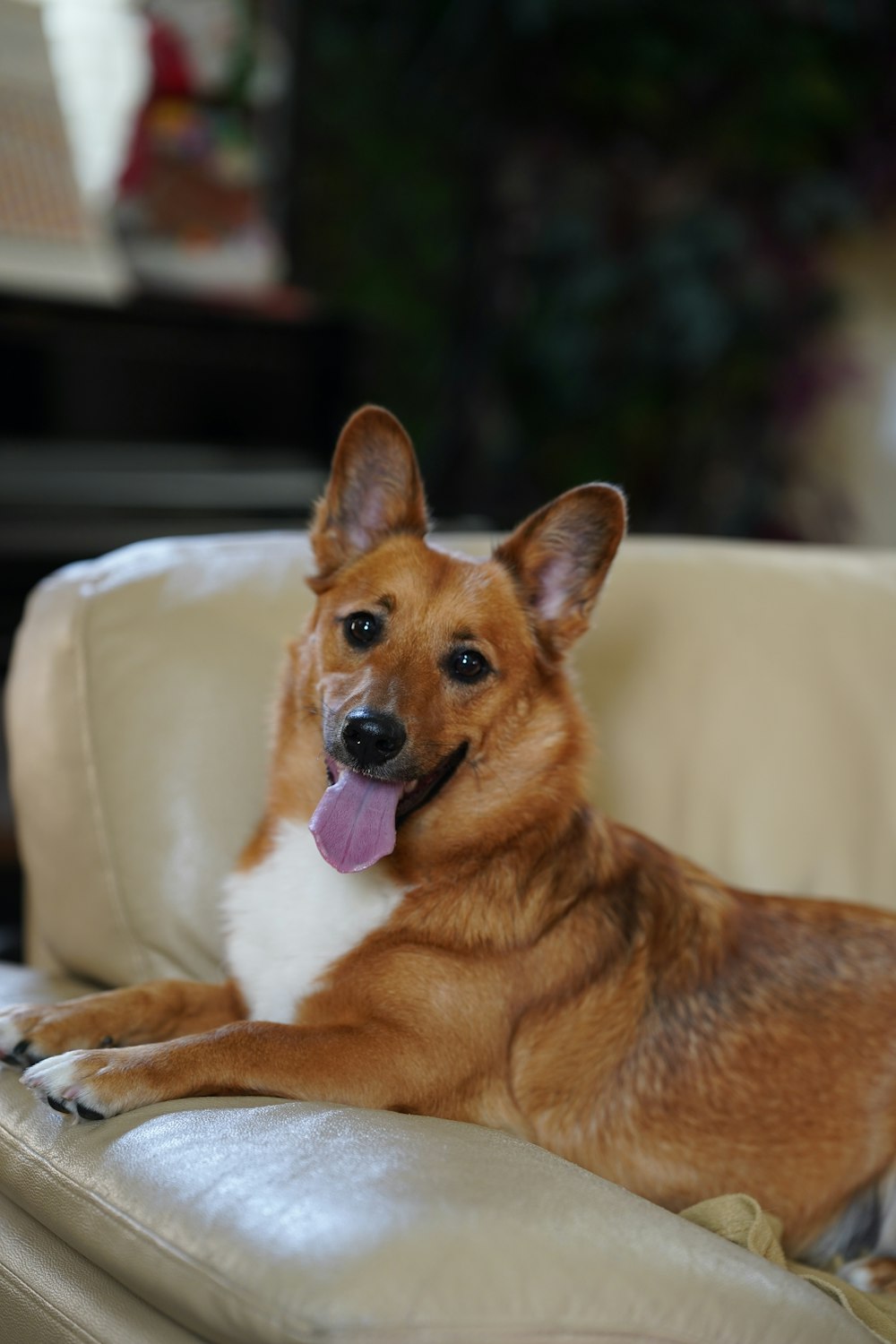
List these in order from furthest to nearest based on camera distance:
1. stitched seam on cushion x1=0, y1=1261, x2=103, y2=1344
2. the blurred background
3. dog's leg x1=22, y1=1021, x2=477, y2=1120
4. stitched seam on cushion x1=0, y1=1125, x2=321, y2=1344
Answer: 1. the blurred background
2. dog's leg x1=22, y1=1021, x2=477, y2=1120
3. stitched seam on cushion x1=0, y1=1261, x2=103, y2=1344
4. stitched seam on cushion x1=0, y1=1125, x2=321, y2=1344

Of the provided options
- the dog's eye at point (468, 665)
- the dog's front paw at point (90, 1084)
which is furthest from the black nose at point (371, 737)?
the dog's front paw at point (90, 1084)

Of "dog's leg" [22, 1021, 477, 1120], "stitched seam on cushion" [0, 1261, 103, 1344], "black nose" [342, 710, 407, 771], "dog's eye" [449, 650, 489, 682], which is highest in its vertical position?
"dog's eye" [449, 650, 489, 682]

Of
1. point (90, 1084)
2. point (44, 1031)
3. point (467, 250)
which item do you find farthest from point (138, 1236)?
point (467, 250)

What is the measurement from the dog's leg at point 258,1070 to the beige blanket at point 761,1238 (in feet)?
1.03

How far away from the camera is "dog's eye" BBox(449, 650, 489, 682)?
1609 mm

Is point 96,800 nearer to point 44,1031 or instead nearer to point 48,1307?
point 44,1031

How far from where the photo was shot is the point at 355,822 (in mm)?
1463

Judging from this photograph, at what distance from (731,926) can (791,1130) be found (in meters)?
0.26

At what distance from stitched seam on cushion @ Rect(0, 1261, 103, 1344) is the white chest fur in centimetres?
39

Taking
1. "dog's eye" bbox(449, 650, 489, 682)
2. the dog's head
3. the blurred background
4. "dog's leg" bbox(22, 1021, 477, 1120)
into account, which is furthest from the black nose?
the blurred background

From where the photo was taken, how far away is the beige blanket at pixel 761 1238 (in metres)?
1.34

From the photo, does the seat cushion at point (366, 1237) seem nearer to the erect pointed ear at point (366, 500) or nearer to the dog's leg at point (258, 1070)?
the dog's leg at point (258, 1070)

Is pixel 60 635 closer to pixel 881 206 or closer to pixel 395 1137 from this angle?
pixel 395 1137

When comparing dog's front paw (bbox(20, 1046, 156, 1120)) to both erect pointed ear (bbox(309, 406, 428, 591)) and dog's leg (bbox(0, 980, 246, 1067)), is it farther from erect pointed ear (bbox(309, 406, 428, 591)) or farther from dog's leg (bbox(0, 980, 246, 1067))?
erect pointed ear (bbox(309, 406, 428, 591))
